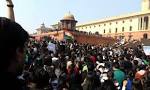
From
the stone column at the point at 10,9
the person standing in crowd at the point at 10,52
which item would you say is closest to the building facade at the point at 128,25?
the stone column at the point at 10,9

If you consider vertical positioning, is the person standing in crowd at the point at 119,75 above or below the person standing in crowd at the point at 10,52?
below

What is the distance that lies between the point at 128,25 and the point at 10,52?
94531 millimetres

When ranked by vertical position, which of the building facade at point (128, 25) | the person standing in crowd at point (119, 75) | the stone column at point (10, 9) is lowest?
the building facade at point (128, 25)

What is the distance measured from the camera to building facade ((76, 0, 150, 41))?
8869cm

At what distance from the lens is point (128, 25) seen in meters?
95.3

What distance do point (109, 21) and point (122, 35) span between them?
8.99 meters

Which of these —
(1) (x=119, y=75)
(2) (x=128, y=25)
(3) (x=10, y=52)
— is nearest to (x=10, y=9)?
(1) (x=119, y=75)

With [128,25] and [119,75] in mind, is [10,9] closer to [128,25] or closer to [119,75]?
[119,75]

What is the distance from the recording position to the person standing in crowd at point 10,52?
64.8 inches

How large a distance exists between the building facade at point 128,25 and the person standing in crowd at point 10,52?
269 ft

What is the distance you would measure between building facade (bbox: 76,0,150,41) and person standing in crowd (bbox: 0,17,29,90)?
81935mm

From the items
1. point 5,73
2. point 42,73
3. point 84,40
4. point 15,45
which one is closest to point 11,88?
point 5,73

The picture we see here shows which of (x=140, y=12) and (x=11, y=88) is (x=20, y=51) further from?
(x=140, y=12)

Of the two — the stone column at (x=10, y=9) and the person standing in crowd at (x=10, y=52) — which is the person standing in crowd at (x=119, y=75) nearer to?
the stone column at (x=10, y=9)
